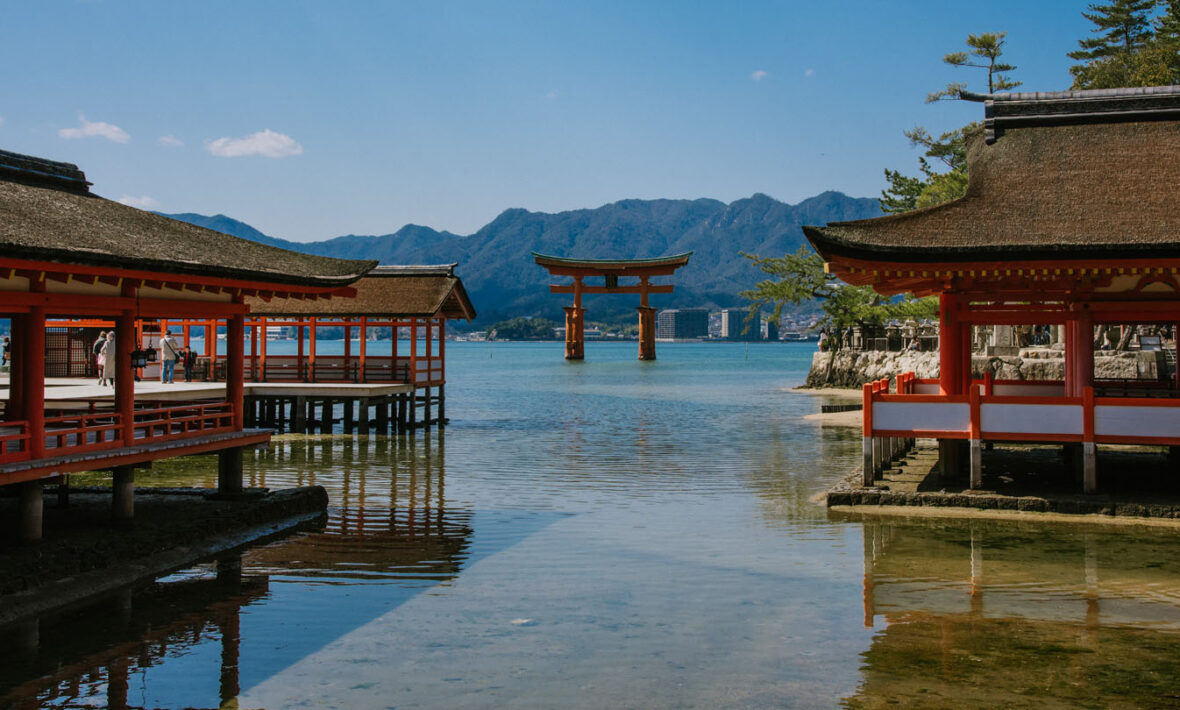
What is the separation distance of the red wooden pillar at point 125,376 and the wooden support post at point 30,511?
5.17 ft

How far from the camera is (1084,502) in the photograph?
47.5 ft

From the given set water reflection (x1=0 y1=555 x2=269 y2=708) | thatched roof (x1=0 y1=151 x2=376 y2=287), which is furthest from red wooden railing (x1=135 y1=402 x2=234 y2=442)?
water reflection (x1=0 y1=555 x2=269 y2=708)

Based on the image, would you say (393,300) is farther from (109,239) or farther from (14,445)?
(14,445)

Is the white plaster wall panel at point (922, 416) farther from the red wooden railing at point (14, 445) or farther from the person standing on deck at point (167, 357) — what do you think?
the person standing on deck at point (167, 357)

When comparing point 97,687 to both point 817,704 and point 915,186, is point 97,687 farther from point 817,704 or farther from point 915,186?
point 915,186

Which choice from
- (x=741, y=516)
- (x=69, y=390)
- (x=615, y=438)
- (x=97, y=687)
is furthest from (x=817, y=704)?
(x=615, y=438)

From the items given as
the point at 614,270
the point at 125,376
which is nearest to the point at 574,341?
the point at 614,270

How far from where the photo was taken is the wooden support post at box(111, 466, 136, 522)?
12500 millimetres

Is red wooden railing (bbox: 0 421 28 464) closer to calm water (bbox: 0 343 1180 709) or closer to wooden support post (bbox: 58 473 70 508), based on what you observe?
wooden support post (bbox: 58 473 70 508)

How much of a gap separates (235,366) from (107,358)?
11246 millimetres

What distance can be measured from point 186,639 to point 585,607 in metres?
3.76

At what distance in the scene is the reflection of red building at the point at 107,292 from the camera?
10984mm

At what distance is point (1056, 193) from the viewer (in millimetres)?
15828

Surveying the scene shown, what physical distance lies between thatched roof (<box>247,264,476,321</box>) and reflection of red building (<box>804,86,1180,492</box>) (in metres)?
15.4
